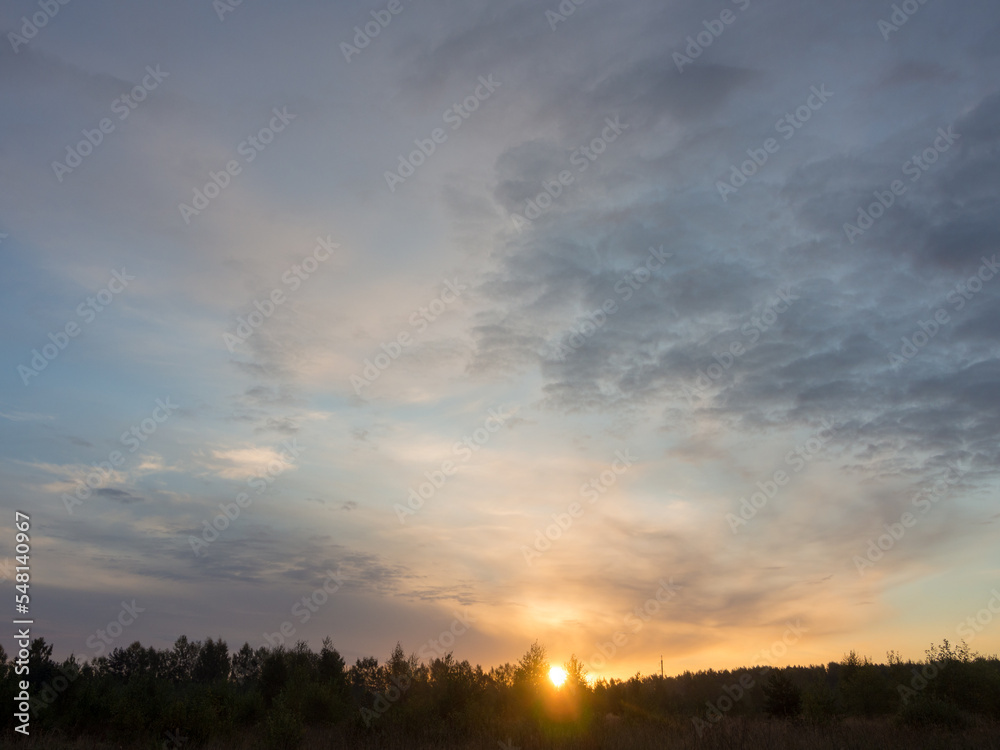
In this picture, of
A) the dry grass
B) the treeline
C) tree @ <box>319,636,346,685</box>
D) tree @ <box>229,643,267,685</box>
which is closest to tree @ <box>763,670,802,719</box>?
the treeline

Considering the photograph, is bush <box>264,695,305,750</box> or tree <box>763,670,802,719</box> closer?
bush <box>264,695,305,750</box>

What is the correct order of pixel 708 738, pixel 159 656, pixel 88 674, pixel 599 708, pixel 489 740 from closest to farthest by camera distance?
pixel 708 738
pixel 489 740
pixel 88 674
pixel 599 708
pixel 159 656

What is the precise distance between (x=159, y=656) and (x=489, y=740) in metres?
80.0

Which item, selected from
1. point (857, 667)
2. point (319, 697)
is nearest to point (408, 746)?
point (319, 697)

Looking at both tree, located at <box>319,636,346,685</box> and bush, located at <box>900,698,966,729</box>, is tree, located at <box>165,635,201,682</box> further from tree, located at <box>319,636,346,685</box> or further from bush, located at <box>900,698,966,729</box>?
bush, located at <box>900,698,966,729</box>

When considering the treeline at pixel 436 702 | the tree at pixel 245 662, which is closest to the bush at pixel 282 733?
the treeline at pixel 436 702

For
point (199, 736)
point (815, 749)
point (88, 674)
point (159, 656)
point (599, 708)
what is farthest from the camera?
point (159, 656)

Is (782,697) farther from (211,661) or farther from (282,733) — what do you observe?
(211,661)

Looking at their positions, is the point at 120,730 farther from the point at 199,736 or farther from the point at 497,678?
the point at 497,678

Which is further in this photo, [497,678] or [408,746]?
[497,678]

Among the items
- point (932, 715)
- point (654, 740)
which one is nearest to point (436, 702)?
point (654, 740)

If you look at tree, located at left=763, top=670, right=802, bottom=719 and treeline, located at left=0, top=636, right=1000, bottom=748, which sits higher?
treeline, located at left=0, top=636, right=1000, bottom=748

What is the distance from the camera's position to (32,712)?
2519 centimetres

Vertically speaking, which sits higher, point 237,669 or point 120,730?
point 120,730
